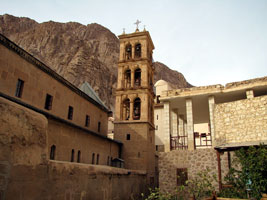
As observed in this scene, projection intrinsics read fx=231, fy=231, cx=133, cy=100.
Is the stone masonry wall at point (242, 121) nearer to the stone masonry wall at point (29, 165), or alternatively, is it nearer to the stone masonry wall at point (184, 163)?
the stone masonry wall at point (184, 163)

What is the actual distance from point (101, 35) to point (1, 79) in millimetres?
62605

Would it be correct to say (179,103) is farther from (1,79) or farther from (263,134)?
(1,79)

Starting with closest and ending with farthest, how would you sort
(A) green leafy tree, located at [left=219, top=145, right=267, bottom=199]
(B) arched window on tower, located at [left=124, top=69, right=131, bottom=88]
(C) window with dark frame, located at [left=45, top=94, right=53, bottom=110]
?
1. (A) green leafy tree, located at [left=219, top=145, right=267, bottom=199]
2. (C) window with dark frame, located at [left=45, top=94, right=53, bottom=110]
3. (B) arched window on tower, located at [left=124, top=69, right=131, bottom=88]

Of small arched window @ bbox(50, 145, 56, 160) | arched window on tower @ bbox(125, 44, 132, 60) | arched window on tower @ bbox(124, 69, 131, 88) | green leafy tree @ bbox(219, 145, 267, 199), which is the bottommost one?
green leafy tree @ bbox(219, 145, 267, 199)

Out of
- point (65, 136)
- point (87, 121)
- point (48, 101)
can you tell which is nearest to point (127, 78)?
point (87, 121)

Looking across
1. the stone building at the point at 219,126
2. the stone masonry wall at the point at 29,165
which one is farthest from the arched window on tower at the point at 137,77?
the stone masonry wall at the point at 29,165

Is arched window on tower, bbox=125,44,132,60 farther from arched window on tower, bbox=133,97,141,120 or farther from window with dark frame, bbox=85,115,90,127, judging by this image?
window with dark frame, bbox=85,115,90,127

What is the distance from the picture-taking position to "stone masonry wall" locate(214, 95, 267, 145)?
1220 cm

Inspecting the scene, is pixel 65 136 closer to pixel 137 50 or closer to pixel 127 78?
pixel 127 78

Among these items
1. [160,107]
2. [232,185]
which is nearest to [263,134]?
[232,185]

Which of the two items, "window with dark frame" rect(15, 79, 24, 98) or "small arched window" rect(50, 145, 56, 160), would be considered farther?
"window with dark frame" rect(15, 79, 24, 98)

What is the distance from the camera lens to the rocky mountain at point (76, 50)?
155 ft

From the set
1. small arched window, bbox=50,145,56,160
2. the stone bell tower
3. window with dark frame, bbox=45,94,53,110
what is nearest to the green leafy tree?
small arched window, bbox=50,145,56,160

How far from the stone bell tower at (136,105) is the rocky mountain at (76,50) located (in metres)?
22.3
